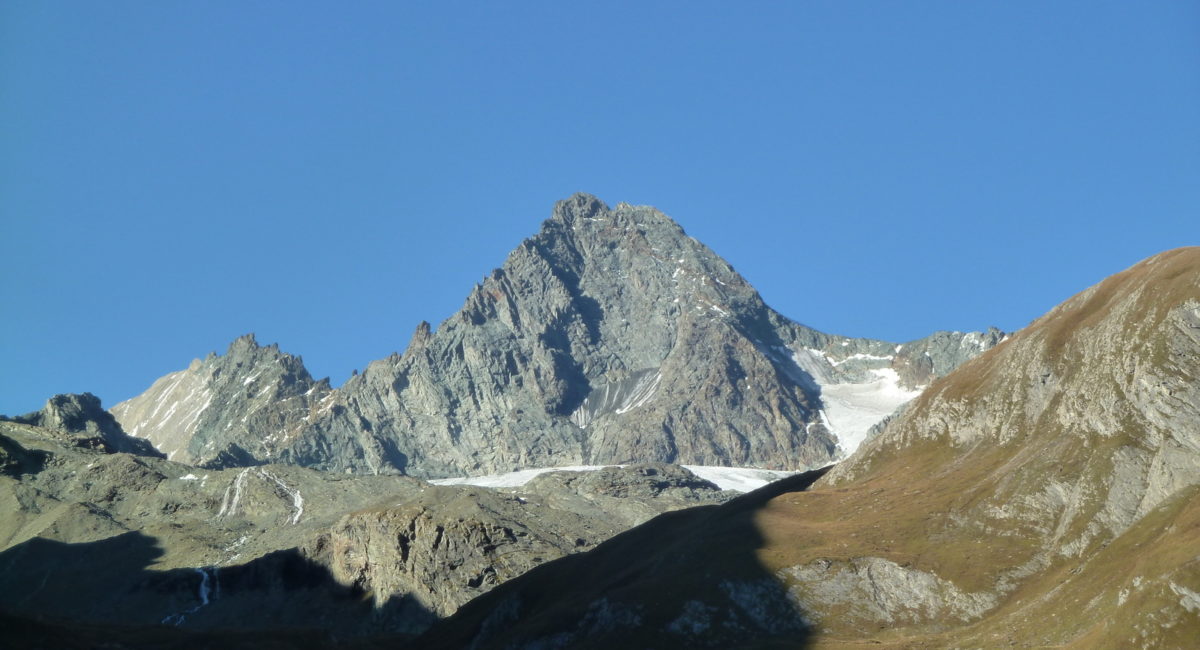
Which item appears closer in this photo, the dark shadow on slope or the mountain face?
the mountain face

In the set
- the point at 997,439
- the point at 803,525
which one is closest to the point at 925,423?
the point at 997,439

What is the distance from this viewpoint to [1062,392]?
149500mm

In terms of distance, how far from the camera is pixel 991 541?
12800 cm

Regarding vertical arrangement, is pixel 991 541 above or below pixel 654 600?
below

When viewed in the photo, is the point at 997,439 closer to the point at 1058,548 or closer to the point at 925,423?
the point at 925,423

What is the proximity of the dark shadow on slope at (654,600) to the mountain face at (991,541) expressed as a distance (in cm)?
30

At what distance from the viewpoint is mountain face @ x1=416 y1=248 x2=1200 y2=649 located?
354 feet

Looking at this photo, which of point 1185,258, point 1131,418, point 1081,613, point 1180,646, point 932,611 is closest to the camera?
point 1180,646

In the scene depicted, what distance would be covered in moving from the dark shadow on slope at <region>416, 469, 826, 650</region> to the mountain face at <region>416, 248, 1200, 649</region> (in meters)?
0.30

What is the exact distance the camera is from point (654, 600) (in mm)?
132500

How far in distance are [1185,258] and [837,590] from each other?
6615cm

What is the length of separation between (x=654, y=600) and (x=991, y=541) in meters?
39.2

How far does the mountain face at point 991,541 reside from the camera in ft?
354

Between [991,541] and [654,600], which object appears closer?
[991,541]
